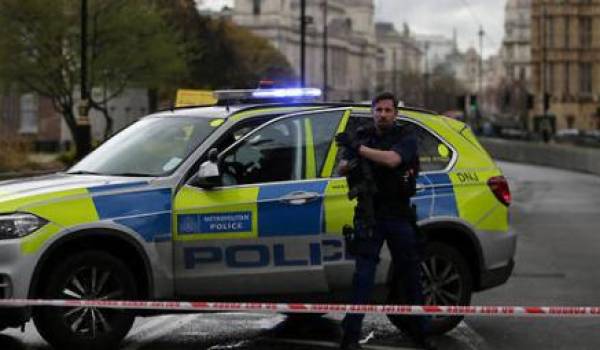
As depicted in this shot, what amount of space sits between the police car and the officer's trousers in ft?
1.41

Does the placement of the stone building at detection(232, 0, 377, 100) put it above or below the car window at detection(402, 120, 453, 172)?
above

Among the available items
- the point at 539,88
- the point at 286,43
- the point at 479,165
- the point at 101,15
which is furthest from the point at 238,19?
the point at 479,165

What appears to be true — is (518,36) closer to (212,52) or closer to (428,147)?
(212,52)

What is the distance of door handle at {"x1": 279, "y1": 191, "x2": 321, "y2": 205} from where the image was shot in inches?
302

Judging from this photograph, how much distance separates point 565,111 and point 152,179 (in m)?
111

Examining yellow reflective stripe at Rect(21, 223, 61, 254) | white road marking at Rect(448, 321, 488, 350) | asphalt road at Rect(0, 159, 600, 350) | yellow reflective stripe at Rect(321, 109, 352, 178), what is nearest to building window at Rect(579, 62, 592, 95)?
asphalt road at Rect(0, 159, 600, 350)

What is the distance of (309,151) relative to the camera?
26.2ft

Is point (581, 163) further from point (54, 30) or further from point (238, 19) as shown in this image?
point (238, 19)

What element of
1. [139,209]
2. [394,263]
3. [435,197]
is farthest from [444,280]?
[139,209]

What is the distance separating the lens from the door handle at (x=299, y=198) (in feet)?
25.1

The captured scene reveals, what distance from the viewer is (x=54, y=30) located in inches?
1642

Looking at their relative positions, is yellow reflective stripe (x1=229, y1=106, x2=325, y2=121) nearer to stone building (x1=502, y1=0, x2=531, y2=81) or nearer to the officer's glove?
the officer's glove

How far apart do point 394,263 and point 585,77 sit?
112 meters

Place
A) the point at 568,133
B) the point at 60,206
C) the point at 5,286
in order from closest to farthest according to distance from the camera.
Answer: the point at 5,286 → the point at 60,206 → the point at 568,133
